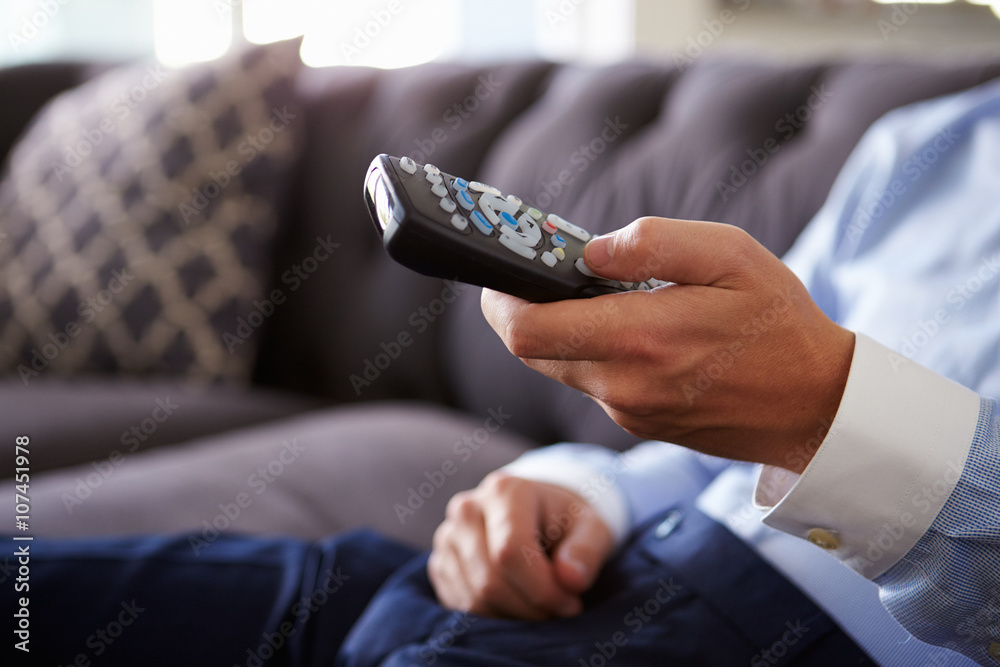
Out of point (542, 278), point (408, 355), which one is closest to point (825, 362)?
point (542, 278)

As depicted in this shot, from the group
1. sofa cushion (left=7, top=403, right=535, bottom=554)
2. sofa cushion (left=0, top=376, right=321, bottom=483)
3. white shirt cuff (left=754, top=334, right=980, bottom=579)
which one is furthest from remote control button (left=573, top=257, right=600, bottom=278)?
sofa cushion (left=0, top=376, right=321, bottom=483)

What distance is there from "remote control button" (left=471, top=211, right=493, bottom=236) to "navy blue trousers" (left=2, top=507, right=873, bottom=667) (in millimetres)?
233

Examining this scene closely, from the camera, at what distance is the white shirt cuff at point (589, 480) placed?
535 mm

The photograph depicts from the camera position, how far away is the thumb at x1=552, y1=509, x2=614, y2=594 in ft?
1.49

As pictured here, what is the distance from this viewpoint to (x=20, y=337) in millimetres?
1027

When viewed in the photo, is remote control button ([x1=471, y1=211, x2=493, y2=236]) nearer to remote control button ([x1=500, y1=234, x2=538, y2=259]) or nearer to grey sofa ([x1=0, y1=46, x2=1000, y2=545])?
remote control button ([x1=500, y1=234, x2=538, y2=259])

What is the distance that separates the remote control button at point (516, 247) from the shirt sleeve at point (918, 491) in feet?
0.52

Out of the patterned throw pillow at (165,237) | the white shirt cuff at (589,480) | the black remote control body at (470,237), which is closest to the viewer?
the black remote control body at (470,237)

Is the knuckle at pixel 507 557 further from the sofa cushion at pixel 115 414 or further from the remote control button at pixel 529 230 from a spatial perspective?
the sofa cushion at pixel 115 414

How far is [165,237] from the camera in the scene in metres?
1.01

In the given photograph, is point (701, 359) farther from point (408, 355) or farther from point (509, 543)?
point (408, 355)

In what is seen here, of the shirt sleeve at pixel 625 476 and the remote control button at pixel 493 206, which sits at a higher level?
the remote control button at pixel 493 206

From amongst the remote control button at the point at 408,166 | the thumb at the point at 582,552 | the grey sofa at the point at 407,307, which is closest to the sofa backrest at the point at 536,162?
the grey sofa at the point at 407,307

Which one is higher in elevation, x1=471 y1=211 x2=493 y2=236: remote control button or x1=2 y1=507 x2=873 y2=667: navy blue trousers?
x1=471 y1=211 x2=493 y2=236: remote control button
